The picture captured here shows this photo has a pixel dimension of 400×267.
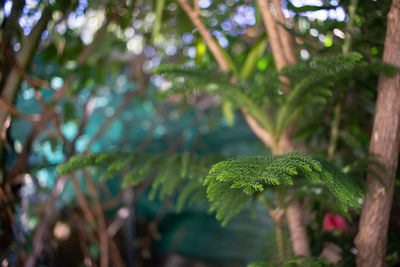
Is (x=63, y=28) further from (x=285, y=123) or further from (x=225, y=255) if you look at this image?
(x=225, y=255)

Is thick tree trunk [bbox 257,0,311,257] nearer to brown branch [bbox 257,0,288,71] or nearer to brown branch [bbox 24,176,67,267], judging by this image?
brown branch [bbox 257,0,288,71]

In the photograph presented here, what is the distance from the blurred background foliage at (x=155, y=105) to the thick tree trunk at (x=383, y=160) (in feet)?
0.13

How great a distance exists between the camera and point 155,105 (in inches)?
65.9

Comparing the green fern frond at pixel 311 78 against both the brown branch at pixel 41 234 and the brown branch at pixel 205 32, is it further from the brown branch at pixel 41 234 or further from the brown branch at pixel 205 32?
the brown branch at pixel 41 234

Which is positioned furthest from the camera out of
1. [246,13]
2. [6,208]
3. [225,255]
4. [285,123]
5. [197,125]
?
[197,125]

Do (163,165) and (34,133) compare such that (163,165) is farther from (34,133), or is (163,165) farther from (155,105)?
(155,105)

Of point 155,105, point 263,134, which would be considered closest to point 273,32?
point 263,134

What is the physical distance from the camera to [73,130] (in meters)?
1.77

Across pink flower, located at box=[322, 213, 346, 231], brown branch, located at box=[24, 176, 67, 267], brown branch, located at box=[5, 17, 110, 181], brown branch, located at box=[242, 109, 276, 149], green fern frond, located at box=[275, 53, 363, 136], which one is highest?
brown branch, located at box=[5, 17, 110, 181]

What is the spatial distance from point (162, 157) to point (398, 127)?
438mm

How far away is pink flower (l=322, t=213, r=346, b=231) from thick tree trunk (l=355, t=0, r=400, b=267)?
21 centimetres

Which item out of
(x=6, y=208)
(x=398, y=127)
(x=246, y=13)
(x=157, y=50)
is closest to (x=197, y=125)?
(x=157, y=50)

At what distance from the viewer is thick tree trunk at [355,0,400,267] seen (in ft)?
1.80

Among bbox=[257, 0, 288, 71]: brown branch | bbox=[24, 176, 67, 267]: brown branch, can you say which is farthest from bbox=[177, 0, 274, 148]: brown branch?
bbox=[24, 176, 67, 267]: brown branch
